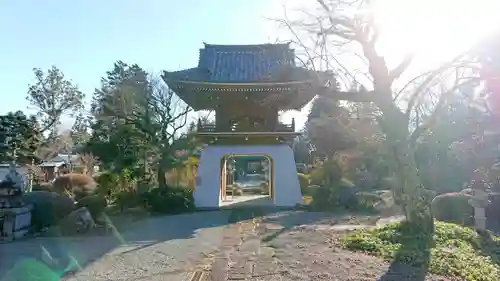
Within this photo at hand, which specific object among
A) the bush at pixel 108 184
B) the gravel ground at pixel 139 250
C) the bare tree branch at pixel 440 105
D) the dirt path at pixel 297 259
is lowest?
the gravel ground at pixel 139 250

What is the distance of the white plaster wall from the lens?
46.0 ft

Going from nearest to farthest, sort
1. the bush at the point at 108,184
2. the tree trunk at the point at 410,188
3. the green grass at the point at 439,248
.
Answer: the green grass at the point at 439,248
the tree trunk at the point at 410,188
the bush at the point at 108,184

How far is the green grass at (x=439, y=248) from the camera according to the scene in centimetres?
488

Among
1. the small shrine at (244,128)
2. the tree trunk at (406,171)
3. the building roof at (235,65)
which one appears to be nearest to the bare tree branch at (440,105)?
the tree trunk at (406,171)

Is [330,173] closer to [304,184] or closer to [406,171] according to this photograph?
[304,184]

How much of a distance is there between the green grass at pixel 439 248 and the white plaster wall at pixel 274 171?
7.02 m

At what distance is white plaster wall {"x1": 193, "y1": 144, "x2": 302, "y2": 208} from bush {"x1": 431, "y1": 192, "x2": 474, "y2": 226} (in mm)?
5033

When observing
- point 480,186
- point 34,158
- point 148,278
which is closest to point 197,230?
point 148,278

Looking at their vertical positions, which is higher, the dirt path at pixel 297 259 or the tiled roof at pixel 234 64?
the tiled roof at pixel 234 64

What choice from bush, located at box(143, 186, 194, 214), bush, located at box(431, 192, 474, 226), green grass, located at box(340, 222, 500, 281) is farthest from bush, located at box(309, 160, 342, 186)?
green grass, located at box(340, 222, 500, 281)

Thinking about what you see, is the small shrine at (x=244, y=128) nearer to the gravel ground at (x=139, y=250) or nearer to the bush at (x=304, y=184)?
the bush at (x=304, y=184)

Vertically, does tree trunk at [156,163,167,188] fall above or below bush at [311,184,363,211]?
above

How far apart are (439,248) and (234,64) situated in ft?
35.6

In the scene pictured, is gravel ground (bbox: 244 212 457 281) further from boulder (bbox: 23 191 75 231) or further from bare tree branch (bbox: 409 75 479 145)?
boulder (bbox: 23 191 75 231)
